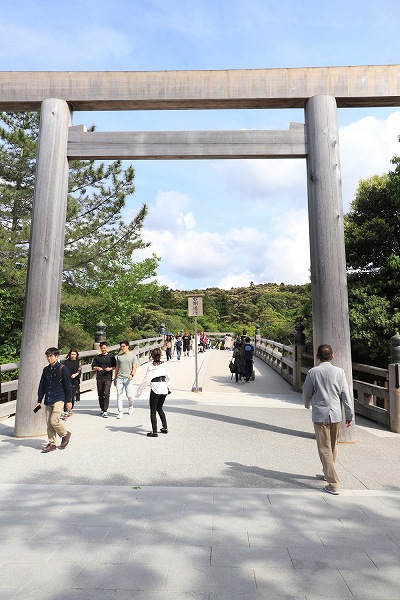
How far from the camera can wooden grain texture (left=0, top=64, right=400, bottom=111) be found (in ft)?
21.6

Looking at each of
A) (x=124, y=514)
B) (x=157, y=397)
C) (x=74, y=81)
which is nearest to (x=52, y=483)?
(x=124, y=514)

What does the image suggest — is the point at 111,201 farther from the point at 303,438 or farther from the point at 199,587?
the point at 199,587

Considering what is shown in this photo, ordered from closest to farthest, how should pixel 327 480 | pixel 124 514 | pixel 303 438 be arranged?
pixel 124 514 → pixel 327 480 → pixel 303 438

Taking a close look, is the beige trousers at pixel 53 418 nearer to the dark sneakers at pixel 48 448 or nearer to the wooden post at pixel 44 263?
the dark sneakers at pixel 48 448

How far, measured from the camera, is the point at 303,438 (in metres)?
6.29

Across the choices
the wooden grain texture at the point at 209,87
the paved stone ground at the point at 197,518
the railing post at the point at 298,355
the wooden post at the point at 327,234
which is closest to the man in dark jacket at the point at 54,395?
the paved stone ground at the point at 197,518

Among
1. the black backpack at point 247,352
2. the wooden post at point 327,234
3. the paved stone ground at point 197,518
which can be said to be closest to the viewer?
the paved stone ground at point 197,518

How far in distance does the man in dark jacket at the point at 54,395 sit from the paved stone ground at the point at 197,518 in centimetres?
25

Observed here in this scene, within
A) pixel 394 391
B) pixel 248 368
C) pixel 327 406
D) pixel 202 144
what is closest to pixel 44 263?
pixel 202 144

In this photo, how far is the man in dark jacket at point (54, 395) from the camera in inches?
216

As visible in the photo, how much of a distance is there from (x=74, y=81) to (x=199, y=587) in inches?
286

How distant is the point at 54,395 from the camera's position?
5551 mm

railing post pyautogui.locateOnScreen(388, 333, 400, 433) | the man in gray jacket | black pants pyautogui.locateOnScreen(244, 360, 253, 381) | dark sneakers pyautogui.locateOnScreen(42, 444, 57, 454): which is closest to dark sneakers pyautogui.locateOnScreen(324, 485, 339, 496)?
the man in gray jacket

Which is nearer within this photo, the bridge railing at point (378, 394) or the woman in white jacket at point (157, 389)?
the woman in white jacket at point (157, 389)
